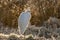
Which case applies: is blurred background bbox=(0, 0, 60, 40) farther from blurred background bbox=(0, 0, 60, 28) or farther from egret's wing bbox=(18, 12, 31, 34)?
egret's wing bbox=(18, 12, 31, 34)

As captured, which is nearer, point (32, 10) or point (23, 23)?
point (23, 23)

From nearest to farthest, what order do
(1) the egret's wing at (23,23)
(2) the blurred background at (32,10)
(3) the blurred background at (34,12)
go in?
1. (1) the egret's wing at (23,23)
2. (3) the blurred background at (34,12)
3. (2) the blurred background at (32,10)

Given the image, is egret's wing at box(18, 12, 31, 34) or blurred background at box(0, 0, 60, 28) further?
blurred background at box(0, 0, 60, 28)

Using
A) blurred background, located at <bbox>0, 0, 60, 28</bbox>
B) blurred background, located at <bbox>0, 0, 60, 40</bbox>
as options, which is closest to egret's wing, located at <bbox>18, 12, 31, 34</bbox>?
blurred background, located at <bbox>0, 0, 60, 40</bbox>

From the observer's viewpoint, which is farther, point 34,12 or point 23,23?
point 34,12

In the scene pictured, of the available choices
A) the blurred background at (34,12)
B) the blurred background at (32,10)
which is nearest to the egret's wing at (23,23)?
the blurred background at (34,12)

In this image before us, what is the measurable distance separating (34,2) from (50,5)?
14.1 inches

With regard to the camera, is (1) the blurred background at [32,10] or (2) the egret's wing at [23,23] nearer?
(2) the egret's wing at [23,23]

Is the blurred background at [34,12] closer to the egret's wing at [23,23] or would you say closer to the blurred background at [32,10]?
the blurred background at [32,10]

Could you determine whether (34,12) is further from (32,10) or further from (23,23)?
(23,23)

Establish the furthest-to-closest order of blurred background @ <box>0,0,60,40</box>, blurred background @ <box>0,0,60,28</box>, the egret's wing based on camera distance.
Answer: blurred background @ <box>0,0,60,28</box>
blurred background @ <box>0,0,60,40</box>
the egret's wing

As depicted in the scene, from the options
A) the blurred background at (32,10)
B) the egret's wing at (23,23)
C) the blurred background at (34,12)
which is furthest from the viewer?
the blurred background at (32,10)

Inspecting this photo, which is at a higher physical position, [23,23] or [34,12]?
[23,23]

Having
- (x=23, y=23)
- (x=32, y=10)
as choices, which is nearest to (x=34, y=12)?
(x=32, y=10)
